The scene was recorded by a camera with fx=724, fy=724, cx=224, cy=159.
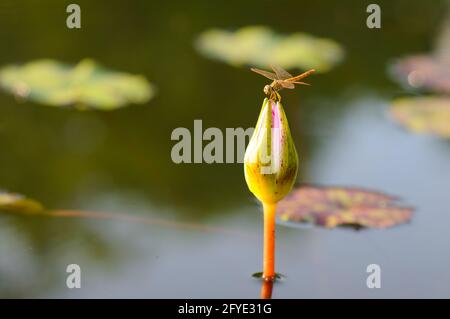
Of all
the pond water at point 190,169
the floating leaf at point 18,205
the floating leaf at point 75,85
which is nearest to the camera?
the pond water at point 190,169

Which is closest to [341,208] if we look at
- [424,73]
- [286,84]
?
[286,84]

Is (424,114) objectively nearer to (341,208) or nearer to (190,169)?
(341,208)

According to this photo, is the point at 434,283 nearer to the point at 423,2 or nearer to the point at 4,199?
the point at 4,199

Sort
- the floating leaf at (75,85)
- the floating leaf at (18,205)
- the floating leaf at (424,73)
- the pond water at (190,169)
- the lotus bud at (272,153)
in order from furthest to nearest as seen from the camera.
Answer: the floating leaf at (424,73), the floating leaf at (75,85), the floating leaf at (18,205), the pond water at (190,169), the lotus bud at (272,153)

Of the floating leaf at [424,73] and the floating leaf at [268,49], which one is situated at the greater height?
the floating leaf at [268,49]

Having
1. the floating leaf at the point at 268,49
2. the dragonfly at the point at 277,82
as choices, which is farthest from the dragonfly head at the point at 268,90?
the floating leaf at the point at 268,49

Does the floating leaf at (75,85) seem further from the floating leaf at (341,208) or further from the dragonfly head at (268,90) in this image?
the dragonfly head at (268,90)
